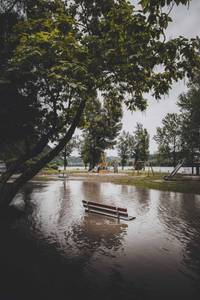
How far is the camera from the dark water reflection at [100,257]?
5.75 metres

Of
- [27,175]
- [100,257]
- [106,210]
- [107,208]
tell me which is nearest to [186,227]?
[106,210]

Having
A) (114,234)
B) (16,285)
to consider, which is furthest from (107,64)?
(16,285)

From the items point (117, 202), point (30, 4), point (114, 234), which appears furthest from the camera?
point (117, 202)

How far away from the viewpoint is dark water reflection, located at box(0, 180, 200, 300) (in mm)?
5746

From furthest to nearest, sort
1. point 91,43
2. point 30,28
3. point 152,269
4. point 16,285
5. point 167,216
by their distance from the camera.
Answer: point 167,216, point 30,28, point 91,43, point 152,269, point 16,285

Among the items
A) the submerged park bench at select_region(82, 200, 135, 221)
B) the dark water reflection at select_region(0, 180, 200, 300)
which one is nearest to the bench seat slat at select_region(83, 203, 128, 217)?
the submerged park bench at select_region(82, 200, 135, 221)

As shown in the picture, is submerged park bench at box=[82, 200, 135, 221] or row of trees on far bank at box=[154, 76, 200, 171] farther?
row of trees on far bank at box=[154, 76, 200, 171]

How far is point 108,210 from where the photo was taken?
13.3m

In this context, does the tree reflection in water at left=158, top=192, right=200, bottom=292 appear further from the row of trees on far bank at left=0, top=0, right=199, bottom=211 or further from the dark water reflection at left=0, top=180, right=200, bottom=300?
the row of trees on far bank at left=0, top=0, right=199, bottom=211

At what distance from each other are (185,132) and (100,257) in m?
38.6

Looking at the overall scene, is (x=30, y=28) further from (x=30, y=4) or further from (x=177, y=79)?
(x=177, y=79)

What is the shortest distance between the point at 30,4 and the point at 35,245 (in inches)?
453

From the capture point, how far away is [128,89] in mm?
12102

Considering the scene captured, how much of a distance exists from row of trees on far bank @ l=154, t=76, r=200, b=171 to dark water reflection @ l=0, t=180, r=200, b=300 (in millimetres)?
27477
